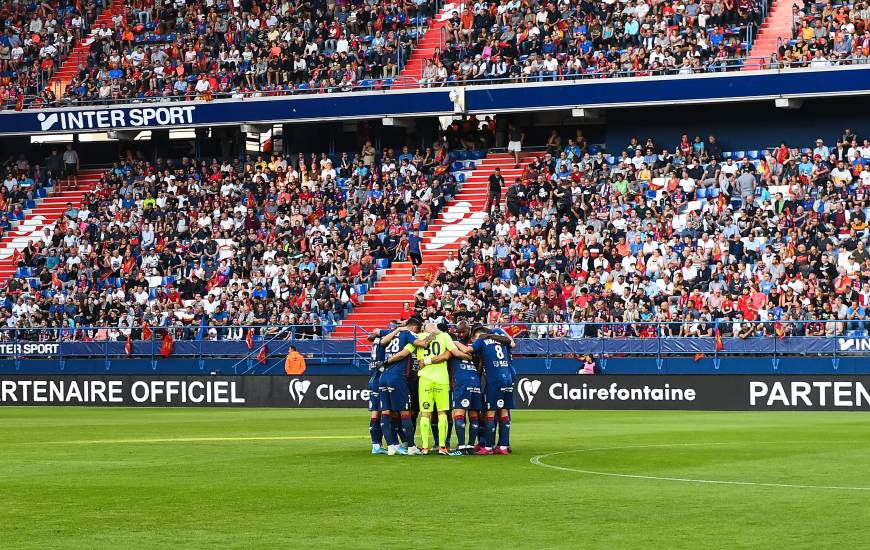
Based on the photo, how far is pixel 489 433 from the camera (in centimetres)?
1889

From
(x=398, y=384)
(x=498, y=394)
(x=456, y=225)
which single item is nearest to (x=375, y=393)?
(x=398, y=384)

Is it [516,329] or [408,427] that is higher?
[516,329]

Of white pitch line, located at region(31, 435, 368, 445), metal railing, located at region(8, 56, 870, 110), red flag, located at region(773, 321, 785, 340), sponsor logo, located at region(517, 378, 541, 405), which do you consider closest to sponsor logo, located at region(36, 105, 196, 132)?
metal railing, located at region(8, 56, 870, 110)

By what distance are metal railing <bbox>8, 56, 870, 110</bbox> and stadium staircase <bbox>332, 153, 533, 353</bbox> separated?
9.55ft

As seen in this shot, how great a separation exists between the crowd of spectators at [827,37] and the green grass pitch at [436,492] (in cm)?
1807

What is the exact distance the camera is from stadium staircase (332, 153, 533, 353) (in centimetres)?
4084

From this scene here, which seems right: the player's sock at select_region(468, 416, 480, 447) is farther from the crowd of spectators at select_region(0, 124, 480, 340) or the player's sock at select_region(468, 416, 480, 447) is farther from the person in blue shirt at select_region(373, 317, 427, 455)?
the crowd of spectators at select_region(0, 124, 480, 340)

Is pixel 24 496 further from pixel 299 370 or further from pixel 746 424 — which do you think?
pixel 299 370

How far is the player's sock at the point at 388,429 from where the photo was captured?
18844 millimetres

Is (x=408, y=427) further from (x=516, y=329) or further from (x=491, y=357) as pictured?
(x=516, y=329)

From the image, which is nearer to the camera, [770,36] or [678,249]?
[678,249]

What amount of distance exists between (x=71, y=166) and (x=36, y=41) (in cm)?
491

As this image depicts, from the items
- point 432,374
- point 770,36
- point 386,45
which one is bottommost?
point 432,374

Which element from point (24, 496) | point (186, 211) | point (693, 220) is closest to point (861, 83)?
point (693, 220)
